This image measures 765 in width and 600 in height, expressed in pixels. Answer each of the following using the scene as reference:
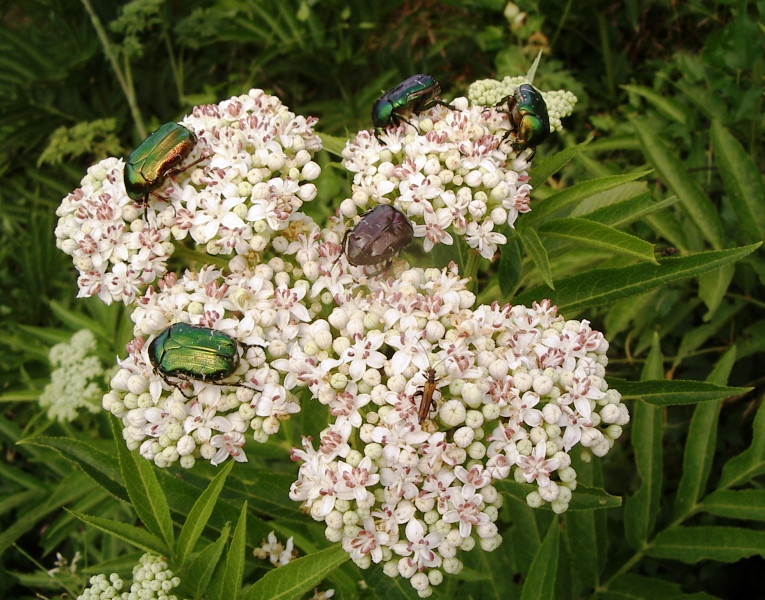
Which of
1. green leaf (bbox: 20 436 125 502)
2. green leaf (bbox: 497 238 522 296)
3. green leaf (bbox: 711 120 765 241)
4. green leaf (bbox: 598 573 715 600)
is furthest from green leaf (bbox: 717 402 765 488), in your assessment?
green leaf (bbox: 20 436 125 502)

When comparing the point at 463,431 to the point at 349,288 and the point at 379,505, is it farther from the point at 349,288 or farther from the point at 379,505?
the point at 349,288

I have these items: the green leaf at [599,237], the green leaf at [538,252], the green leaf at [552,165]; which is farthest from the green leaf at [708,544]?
the green leaf at [552,165]

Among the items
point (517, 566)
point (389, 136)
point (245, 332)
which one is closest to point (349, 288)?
point (245, 332)

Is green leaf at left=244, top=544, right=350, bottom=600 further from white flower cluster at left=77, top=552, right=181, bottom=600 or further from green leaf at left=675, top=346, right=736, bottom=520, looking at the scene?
green leaf at left=675, top=346, right=736, bottom=520

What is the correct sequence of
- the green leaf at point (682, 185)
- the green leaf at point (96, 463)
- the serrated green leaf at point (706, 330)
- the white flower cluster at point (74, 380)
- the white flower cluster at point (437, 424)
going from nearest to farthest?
the white flower cluster at point (437, 424), the green leaf at point (96, 463), the green leaf at point (682, 185), the serrated green leaf at point (706, 330), the white flower cluster at point (74, 380)

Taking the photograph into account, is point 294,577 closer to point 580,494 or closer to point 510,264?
point 580,494

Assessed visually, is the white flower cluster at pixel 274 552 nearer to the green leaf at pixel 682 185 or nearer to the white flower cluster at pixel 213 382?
the white flower cluster at pixel 213 382

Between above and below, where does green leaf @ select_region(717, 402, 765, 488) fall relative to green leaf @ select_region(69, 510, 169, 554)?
below
